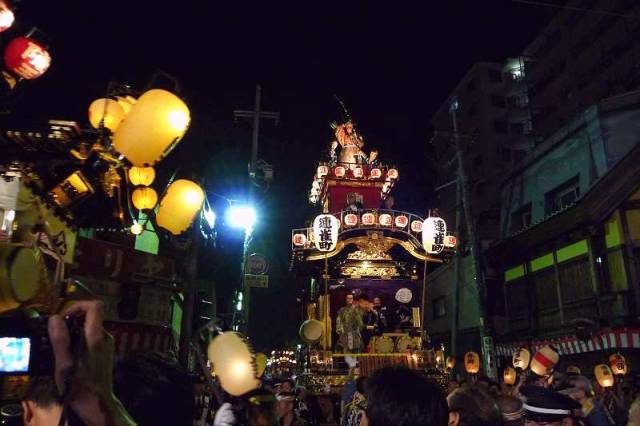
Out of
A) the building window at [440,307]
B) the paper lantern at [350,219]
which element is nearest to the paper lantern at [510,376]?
the paper lantern at [350,219]

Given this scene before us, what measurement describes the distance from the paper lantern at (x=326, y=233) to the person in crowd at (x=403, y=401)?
1402 cm

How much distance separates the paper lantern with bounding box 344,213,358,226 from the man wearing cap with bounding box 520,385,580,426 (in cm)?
1340

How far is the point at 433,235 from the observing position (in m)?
16.9

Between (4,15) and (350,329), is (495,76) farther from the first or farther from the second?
(4,15)

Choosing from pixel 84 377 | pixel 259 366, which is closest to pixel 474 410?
pixel 84 377

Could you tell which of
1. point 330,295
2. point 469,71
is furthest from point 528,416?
point 469,71

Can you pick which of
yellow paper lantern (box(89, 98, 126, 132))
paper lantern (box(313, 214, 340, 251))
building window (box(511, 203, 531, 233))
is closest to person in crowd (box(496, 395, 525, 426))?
yellow paper lantern (box(89, 98, 126, 132))

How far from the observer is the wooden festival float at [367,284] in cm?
1473

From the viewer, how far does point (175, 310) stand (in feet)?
60.6

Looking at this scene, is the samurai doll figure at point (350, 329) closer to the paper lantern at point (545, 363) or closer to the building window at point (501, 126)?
the paper lantern at point (545, 363)

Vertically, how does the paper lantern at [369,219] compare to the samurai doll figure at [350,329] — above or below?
above

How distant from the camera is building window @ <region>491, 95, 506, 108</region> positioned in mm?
45056

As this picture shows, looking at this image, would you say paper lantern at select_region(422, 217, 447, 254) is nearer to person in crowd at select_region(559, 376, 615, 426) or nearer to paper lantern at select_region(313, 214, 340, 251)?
paper lantern at select_region(313, 214, 340, 251)

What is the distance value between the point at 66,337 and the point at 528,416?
368 centimetres
